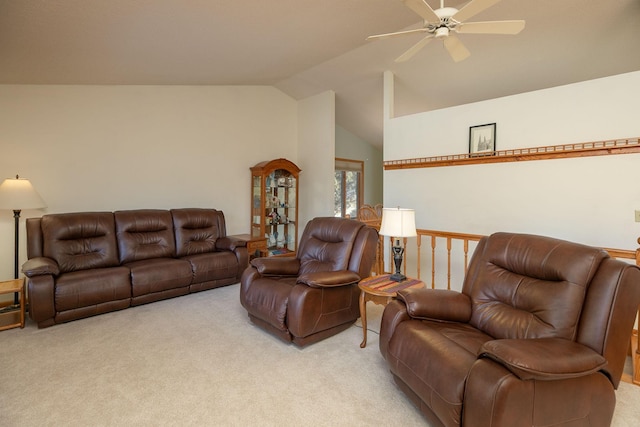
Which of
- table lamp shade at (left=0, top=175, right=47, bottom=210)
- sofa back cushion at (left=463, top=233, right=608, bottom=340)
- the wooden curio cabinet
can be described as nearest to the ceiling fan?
sofa back cushion at (left=463, top=233, right=608, bottom=340)

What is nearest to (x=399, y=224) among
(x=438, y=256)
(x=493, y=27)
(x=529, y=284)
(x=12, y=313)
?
(x=529, y=284)

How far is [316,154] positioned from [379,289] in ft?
12.0

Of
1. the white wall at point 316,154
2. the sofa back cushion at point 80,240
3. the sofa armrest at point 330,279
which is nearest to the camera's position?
the sofa armrest at point 330,279

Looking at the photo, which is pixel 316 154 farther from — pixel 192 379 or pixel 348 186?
pixel 192 379

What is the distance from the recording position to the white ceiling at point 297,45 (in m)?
2.59

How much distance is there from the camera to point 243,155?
5402 millimetres

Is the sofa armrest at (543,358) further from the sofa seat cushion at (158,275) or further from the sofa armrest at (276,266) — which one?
the sofa seat cushion at (158,275)

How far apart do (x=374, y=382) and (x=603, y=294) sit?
4.50ft

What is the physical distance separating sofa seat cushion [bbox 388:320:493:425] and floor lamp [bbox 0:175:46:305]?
3791 millimetres

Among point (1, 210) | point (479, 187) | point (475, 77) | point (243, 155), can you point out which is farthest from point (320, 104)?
point (1, 210)

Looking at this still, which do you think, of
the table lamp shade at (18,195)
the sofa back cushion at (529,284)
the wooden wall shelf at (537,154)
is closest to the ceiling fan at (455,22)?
the sofa back cushion at (529,284)

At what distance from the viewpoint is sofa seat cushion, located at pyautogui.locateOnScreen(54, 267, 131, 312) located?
117 inches

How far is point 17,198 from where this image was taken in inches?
126

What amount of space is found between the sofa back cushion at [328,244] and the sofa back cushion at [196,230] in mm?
1684
